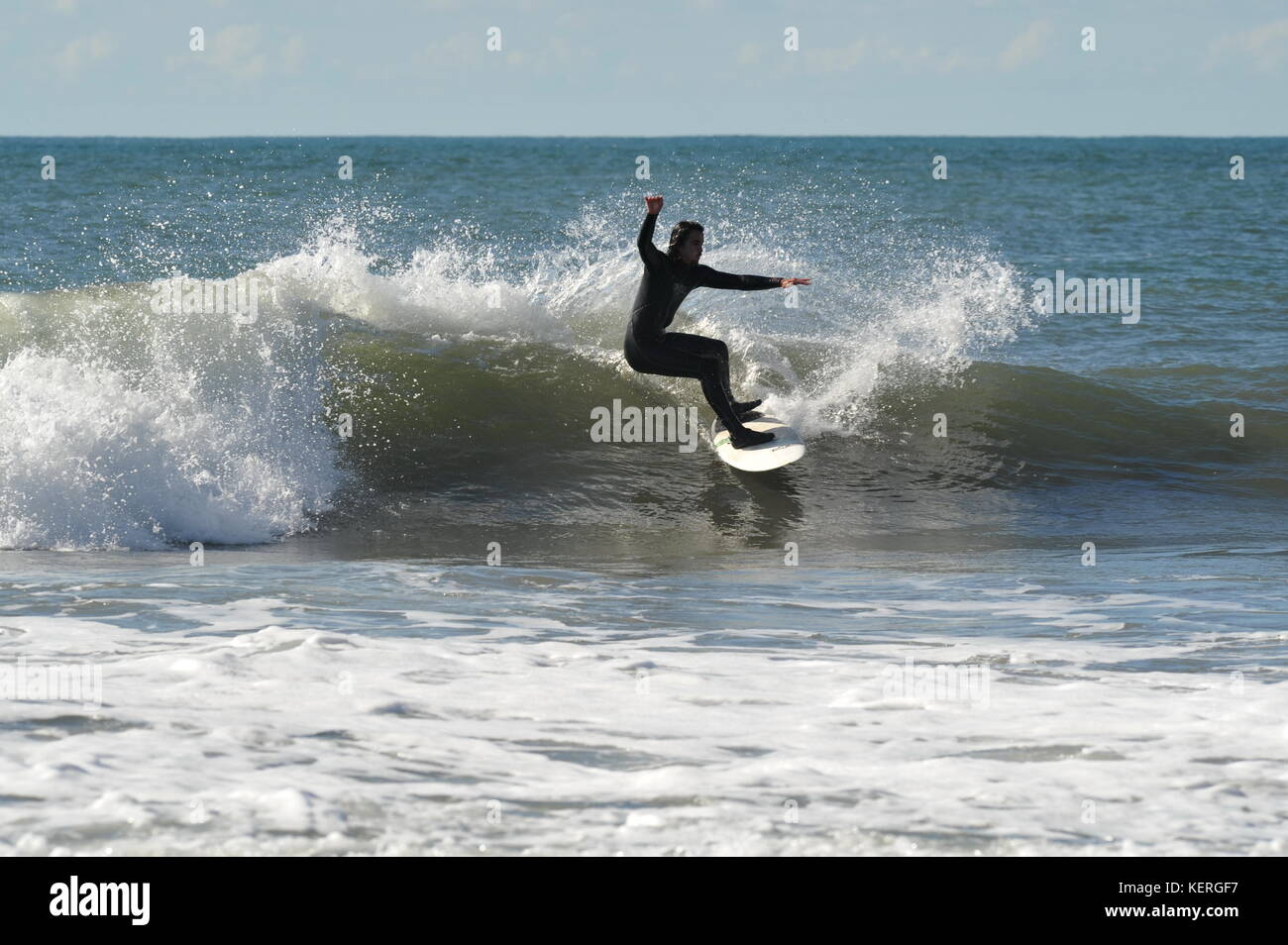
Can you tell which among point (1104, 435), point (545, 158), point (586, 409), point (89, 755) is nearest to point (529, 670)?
point (89, 755)

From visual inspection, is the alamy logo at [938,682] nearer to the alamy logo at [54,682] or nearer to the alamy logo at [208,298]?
the alamy logo at [54,682]

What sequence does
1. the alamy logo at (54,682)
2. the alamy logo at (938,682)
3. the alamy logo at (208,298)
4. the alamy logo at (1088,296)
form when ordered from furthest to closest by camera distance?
the alamy logo at (1088,296) → the alamy logo at (208,298) → the alamy logo at (938,682) → the alamy logo at (54,682)

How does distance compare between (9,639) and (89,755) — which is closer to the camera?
(89,755)

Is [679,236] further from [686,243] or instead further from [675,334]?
[675,334]

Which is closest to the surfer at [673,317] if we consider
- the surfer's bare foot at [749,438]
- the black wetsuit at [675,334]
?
the black wetsuit at [675,334]

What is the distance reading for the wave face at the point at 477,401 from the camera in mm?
9195

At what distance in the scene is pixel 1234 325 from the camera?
18016 millimetres

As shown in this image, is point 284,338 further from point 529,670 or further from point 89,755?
point 89,755

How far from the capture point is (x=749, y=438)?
10.4 meters

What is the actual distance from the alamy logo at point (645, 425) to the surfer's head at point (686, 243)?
216 centimetres
